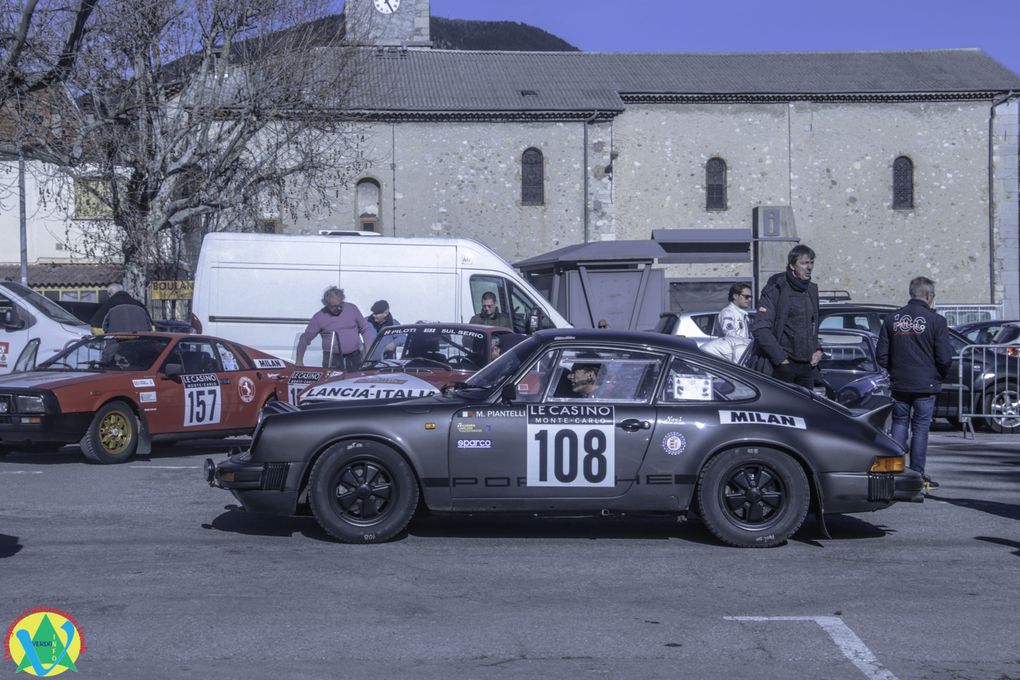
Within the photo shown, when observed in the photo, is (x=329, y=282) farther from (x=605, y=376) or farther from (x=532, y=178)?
(x=532, y=178)

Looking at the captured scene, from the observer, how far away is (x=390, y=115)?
43438 millimetres

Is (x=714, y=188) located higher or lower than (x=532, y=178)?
lower

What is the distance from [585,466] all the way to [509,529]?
113cm

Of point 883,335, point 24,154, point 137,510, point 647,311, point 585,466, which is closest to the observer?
point 585,466

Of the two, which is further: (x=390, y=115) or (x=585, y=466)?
(x=390, y=115)

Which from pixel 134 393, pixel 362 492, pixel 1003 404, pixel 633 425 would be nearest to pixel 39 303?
pixel 134 393

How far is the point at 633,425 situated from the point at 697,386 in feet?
1.82

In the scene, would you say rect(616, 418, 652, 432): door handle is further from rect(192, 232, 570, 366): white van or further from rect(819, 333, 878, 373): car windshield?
rect(192, 232, 570, 366): white van

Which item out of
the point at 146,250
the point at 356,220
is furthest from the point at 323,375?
the point at 356,220

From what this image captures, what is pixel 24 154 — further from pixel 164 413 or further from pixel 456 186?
pixel 456 186

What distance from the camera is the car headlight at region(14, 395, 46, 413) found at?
12.0m

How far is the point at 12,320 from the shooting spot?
1688 centimetres

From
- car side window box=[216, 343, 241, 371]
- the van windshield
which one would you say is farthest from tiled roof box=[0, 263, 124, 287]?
car side window box=[216, 343, 241, 371]
